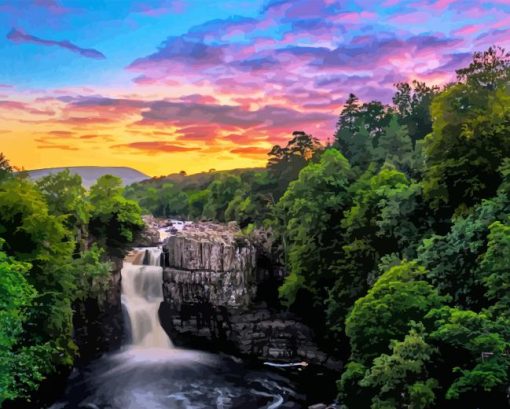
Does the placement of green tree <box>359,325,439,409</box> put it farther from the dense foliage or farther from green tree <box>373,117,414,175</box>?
green tree <box>373,117,414,175</box>

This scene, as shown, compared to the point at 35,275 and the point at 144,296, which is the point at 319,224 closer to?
the point at 144,296

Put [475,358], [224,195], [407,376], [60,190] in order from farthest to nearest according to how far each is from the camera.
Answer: [224,195] < [60,190] < [407,376] < [475,358]

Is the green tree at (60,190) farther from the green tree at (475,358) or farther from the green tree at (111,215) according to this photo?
the green tree at (475,358)

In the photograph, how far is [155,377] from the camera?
130ft

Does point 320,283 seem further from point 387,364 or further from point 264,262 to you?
point 387,364

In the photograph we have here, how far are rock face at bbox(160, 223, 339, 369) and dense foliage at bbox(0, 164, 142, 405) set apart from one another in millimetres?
9619

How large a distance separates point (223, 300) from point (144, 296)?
25.6 ft

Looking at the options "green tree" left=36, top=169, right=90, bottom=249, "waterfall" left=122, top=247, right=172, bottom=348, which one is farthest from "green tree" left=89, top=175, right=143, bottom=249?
"green tree" left=36, top=169, right=90, bottom=249

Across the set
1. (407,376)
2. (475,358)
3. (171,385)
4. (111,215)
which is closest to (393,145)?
(111,215)

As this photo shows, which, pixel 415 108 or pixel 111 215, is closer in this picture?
pixel 111 215

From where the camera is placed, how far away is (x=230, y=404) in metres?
35.6

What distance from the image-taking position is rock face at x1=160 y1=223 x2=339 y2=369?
46.1m

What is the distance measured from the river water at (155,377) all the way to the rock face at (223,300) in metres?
1.78

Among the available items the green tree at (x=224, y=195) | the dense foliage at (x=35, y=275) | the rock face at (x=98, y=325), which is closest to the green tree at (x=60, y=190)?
the dense foliage at (x=35, y=275)
